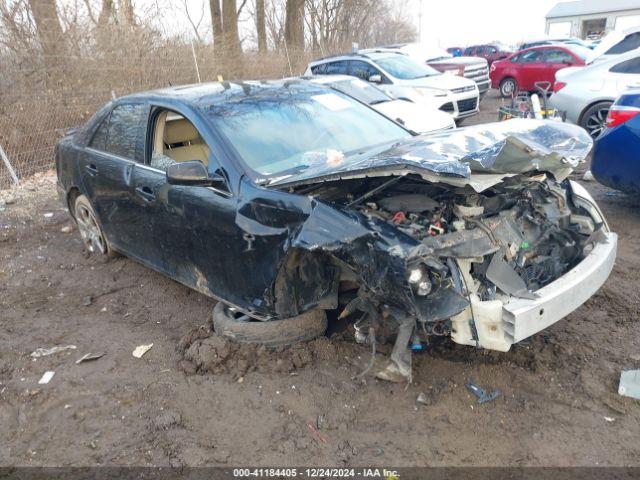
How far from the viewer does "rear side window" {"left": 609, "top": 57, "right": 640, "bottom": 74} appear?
7656 millimetres

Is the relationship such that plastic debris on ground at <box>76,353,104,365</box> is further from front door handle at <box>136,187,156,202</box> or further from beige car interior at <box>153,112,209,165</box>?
beige car interior at <box>153,112,209,165</box>

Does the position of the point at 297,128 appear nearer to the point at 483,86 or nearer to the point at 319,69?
the point at 319,69

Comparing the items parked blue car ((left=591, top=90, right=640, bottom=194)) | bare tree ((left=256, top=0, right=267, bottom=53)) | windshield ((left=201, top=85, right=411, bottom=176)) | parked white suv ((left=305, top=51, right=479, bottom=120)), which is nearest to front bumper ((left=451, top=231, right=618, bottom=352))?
windshield ((left=201, top=85, right=411, bottom=176))

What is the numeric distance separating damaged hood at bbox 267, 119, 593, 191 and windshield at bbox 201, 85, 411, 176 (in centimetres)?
19

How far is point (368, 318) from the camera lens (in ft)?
10.2

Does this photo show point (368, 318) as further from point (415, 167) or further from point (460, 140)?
point (460, 140)

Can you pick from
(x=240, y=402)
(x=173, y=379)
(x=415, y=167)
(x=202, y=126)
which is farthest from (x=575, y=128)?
(x=173, y=379)

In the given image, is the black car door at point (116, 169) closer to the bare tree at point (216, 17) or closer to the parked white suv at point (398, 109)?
the parked white suv at point (398, 109)

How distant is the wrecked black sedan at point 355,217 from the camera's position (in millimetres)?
2588

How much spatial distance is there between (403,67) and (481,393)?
948 cm

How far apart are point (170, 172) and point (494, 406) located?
2345 mm

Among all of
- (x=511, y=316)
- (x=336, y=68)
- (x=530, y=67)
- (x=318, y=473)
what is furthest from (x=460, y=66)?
(x=318, y=473)

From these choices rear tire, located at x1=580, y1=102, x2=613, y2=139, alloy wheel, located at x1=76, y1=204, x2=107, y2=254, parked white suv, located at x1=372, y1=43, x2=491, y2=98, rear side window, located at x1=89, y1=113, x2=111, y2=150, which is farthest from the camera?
parked white suv, located at x1=372, y1=43, x2=491, y2=98

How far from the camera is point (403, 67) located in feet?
36.3
